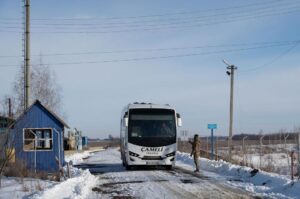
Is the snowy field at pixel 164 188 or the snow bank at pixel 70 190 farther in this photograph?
the snowy field at pixel 164 188

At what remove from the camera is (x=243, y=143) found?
2700cm

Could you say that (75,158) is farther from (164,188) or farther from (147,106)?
(164,188)

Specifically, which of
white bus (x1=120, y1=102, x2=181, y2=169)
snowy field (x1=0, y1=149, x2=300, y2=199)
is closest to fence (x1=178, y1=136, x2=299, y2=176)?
snowy field (x1=0, y1=149, x2=300, y2=199)

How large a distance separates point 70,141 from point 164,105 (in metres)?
45.1

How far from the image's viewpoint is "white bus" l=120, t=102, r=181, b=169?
2486 centimetres

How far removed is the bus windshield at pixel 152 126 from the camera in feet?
82.0

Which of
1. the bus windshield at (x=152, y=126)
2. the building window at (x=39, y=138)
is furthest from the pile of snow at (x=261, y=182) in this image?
the building window at (x=39, y=138)

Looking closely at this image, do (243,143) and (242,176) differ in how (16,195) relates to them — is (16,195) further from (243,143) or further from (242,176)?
(243,143)

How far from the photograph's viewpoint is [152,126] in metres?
25.3

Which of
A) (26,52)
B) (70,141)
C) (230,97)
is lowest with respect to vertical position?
(70,141)

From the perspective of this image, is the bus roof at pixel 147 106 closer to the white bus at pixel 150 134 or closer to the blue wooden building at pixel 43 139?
the white bus at pixel 150 134

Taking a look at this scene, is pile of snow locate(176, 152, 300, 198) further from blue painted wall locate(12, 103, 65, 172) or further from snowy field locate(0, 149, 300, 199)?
blue painted wall locate(12, 103, 65, 172)

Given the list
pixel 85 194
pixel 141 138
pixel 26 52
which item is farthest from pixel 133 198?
pixel 26 52

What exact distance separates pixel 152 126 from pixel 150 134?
433mm
